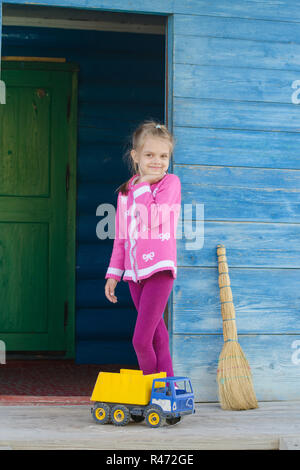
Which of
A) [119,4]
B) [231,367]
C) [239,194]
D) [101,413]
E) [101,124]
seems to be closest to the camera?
[101,413]

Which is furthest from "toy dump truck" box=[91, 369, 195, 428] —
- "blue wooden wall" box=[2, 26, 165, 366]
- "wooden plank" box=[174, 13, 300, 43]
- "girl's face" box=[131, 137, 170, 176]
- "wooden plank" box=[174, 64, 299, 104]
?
"blue wooden wall" box=[2, 26, 165, 366]

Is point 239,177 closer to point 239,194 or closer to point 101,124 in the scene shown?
point 239,194

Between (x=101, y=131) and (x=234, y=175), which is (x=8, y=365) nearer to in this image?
(x=101, y=131)

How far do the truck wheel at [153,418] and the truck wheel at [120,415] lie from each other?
9 cm

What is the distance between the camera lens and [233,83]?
3.37 meters

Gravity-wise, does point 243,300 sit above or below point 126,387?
above

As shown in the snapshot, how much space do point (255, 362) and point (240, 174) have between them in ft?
3.36

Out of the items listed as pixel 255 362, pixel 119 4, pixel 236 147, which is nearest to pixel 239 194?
pixel 236 147

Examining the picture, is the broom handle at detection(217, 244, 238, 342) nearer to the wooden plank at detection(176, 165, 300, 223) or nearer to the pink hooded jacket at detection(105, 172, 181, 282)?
the wooden plank at detection(176, 165, 300, 223)

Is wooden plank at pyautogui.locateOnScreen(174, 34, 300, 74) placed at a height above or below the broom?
above

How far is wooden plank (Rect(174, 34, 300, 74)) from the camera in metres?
3.33

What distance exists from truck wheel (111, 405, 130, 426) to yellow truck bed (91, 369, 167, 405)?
0.09 feet

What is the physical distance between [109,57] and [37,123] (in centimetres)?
80

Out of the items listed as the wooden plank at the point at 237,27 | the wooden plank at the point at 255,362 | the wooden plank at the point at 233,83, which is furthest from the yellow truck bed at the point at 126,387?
the wooden plank at the point at 237,27
